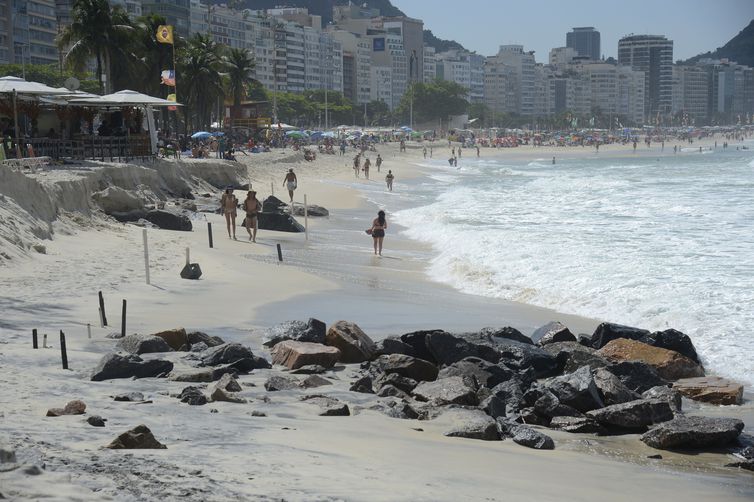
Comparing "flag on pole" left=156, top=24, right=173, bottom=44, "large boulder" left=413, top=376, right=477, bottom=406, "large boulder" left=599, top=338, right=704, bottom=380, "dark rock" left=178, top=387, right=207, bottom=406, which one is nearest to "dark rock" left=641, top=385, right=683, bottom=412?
"large boulder" left=599, top=338, right=704, bottom=380

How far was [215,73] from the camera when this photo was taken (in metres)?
64.4

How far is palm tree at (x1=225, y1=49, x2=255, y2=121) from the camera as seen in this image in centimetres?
7679

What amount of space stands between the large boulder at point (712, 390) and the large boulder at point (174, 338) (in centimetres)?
528

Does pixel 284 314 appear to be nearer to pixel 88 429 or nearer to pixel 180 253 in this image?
pixel 180 253

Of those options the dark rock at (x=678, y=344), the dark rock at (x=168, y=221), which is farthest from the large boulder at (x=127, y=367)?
the dark rock at (x=168, y=221)

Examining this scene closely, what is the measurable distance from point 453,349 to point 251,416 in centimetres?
356

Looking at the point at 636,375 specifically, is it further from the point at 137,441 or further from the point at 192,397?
the point at 137,441

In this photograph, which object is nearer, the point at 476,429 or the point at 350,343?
the point at 476,429

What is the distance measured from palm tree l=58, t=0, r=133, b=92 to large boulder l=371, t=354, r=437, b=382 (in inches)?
1538

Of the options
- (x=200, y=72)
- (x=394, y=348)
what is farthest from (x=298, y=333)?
(x=200, y=72)

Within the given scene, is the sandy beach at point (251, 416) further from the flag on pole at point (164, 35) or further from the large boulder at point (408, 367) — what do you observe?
the flag on pole at point (164, 35)

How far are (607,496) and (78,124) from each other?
97.8 feet

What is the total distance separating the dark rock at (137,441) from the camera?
6457mm

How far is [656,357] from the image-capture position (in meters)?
11.5
